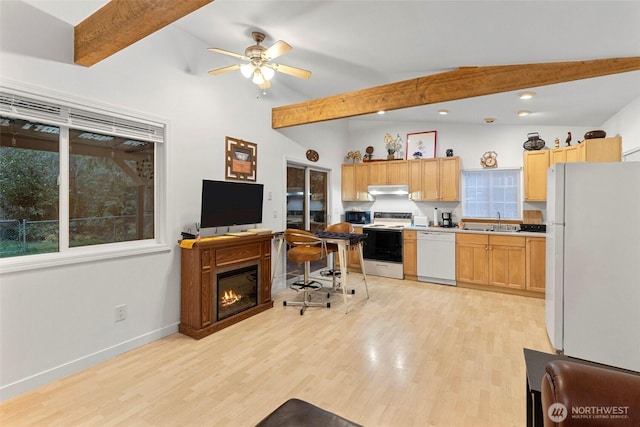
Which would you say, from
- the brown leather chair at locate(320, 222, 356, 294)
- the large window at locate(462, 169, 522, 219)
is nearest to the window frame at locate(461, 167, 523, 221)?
the large window at locate(462, 169, 522, 219)

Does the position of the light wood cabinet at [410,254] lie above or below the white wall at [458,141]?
below

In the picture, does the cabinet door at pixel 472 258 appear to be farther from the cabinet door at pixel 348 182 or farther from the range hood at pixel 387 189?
the cabinet door at pixel 348 182

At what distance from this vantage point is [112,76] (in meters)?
2.68

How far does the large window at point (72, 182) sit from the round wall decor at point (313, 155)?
106 inches

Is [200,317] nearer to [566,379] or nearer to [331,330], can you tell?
[331,330]

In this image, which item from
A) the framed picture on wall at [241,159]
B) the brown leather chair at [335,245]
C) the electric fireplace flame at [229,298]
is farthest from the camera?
the brown leather chair at [335,245]

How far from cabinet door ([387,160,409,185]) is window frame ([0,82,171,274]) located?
4.00m

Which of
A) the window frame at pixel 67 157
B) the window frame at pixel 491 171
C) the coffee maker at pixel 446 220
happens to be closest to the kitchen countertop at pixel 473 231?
the coffee maker at pixel 446 220

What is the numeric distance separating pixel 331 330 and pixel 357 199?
134 inches

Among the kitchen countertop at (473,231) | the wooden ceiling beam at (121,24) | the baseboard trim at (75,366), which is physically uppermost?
the wooden ceiling beam at (121,24)

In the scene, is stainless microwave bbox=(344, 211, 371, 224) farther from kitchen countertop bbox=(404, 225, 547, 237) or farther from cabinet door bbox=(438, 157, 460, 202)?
cabinet door bbox=(438, 157, 460, 202)

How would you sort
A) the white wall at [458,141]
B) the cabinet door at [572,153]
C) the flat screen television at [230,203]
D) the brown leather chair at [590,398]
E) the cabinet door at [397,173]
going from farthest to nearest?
1. the cabinet door at [397,173]
2. the white wall at [458,141]
3. the cabinet door at [572,153]
4. the flat screen television at [230,203]
5. the brown leather chair at [590,398]

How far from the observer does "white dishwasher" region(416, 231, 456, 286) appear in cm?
498

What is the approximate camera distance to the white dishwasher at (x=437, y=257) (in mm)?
4984
